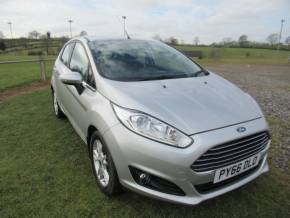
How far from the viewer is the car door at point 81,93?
2684mm

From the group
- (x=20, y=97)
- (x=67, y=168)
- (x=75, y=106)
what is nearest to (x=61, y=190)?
(x=67, y=168)

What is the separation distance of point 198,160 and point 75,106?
6.10 feet

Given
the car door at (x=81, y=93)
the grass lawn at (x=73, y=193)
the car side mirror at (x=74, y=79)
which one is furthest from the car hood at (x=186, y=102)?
the grass lawn at (x=73, y=193)

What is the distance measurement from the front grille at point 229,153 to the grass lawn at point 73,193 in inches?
23.3

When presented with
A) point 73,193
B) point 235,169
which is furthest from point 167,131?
point 73,193

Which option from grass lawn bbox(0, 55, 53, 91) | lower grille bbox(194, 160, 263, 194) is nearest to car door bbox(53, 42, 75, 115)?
lower grille bbox(194, 160, 263, 194)

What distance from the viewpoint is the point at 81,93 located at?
2.87 m

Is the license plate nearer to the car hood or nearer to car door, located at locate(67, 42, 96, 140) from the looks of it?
the car hood

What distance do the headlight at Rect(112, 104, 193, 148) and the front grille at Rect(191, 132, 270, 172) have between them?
0.18 meters

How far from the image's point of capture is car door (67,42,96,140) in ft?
8.80

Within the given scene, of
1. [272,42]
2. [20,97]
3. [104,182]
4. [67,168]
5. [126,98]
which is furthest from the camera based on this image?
[272,42]

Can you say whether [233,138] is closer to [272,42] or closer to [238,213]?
[238,213]

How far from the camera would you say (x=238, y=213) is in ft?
7.45

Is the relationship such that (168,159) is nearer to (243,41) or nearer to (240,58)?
(240,58)
